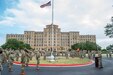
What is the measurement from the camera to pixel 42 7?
36.9m

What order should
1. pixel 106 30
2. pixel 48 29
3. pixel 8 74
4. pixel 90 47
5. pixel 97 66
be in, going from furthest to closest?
Result: pixel 48 29
pixel 90 47
pixel 97 66
pixel 106 30
pixel 8 74

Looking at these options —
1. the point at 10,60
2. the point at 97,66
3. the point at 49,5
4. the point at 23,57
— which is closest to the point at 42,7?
the point at 49,5

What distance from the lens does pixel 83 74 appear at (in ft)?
66.5

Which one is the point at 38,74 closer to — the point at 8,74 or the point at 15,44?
the point at 8,74

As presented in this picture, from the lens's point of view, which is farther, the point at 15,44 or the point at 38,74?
the point at 15,44

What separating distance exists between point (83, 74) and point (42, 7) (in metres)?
18.2

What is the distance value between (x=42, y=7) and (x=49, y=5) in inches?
37.6

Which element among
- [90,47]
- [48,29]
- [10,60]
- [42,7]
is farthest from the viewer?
[48,29]

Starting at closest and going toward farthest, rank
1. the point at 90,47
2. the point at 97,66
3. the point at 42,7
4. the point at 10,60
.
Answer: the point at 10,60, the point at 97,66, the point at 42,7, the point at 90,47

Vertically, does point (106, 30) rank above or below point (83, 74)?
above

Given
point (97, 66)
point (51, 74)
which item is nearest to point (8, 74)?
point (51, 74)

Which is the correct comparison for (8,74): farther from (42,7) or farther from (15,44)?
(15,44)

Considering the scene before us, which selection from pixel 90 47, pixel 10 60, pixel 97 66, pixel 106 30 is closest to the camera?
pixel 10 60

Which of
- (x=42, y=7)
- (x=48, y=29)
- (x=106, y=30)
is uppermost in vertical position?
(x=48, y=29)
